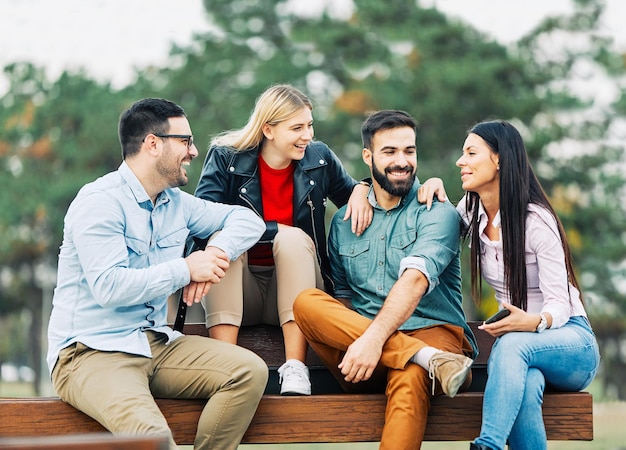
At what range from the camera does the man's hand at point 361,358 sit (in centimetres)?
348

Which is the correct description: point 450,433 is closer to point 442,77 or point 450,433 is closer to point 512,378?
point 512,378

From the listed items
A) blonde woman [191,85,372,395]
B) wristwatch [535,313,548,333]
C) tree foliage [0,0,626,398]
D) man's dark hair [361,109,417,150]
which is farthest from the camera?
tree foliage [0,0,626,398]

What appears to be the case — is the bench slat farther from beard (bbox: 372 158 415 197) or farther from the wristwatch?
beard (bbox: 372 158 415 197)

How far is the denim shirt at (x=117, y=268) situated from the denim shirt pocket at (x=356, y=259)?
489mm

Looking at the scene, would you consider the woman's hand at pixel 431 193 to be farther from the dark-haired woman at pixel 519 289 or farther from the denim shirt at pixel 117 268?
the denim shirt at pixel 117 268

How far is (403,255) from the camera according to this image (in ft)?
12.9

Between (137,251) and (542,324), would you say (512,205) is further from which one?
(137,251)

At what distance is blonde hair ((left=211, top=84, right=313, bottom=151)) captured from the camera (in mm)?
4371

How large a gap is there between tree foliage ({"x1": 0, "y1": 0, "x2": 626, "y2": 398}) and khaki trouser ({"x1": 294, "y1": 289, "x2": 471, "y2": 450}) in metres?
12.3

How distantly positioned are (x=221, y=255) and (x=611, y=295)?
594 inches

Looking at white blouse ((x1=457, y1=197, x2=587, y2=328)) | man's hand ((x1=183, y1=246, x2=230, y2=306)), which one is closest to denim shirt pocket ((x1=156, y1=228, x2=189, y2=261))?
man's hand ((x1=183, y1=246, x2=230, y2=306))

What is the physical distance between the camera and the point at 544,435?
3.45m

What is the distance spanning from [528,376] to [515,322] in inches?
7.4

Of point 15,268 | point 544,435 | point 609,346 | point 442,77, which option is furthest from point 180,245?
point 15,268
